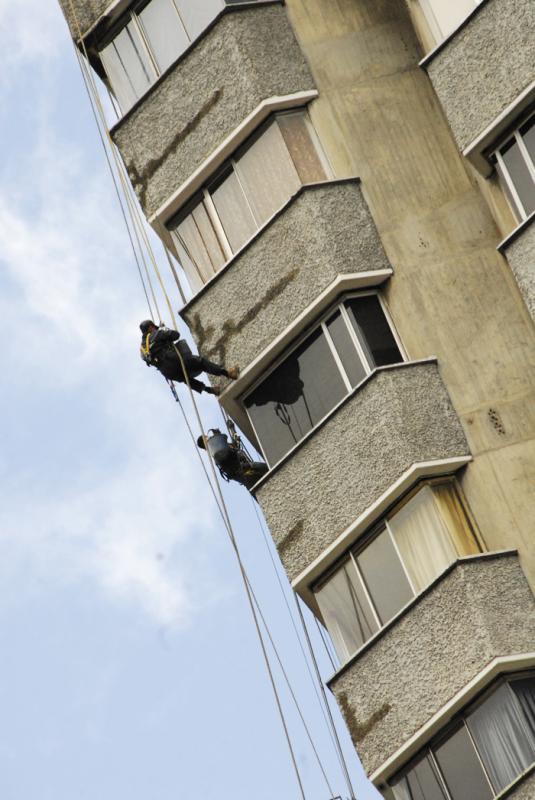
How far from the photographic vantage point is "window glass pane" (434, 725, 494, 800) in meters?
19.6

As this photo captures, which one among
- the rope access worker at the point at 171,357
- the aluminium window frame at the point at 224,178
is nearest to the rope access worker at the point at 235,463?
the rope access worker at the point at 171,357

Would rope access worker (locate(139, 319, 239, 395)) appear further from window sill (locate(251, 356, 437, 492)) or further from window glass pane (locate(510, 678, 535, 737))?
window glass pane (locate(510, 678, 535, 737))

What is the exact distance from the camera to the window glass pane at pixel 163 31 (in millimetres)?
24031

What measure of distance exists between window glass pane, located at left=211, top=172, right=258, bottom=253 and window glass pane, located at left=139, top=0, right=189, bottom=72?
1.83 meters

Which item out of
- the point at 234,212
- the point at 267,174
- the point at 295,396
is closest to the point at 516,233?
the point at 295,396

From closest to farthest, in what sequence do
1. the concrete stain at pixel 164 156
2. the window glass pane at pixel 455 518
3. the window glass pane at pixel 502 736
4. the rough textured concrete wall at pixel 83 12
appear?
the window glass pane at pixel 502 736 → the window glass pane at pixel 455 518 → the concrete stain at pixel 164 156 → the rough textured concrete wall at pixel 83 12

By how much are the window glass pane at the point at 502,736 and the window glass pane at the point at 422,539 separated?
153cm

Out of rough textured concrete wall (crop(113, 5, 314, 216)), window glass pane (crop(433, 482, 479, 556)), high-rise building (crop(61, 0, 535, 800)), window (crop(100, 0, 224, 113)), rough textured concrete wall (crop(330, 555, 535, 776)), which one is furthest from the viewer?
window (crop(100, 0, 224, 113))

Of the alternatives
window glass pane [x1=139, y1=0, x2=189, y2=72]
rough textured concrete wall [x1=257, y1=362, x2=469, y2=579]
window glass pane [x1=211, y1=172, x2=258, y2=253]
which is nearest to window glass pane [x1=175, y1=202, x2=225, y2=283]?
window glass pane [x1=211, y1=172, x2=258, y2=253]

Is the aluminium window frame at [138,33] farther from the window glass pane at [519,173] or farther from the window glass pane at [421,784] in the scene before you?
the window glass pane at [421,784]

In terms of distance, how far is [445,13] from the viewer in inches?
865

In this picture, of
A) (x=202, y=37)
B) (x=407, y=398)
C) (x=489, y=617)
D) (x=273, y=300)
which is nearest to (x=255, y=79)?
(x=202, y=37)

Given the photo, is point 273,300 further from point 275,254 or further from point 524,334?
point 524,334

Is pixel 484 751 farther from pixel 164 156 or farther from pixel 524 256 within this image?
pixel 164 156
